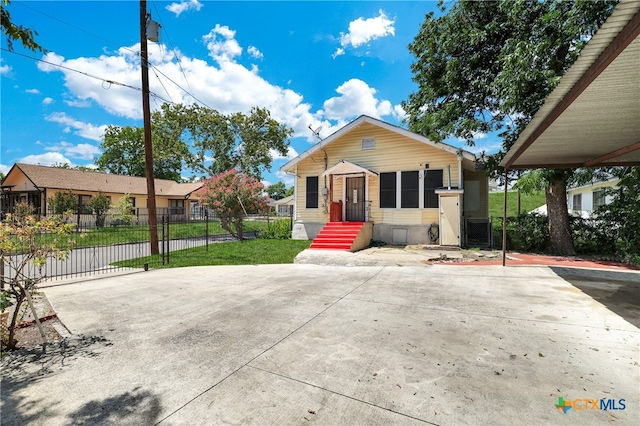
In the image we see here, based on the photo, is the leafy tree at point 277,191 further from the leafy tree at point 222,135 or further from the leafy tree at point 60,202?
the leafy tree at point 60,202

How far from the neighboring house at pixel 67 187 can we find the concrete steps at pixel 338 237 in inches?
620

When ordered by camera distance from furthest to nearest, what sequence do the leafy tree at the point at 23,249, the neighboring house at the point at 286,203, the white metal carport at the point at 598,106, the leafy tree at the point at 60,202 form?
the neighboring house at the point at 286,203 → the leafy tree at the point at 60,202 → the leafy tree at the point at 23,249 → the white metal carport at the point at 598,106

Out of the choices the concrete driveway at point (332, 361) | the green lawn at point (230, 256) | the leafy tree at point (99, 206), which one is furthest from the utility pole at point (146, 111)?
the leafy tree at point (99, 206)

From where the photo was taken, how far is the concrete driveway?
7.03 feet

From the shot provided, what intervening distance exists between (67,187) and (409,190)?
86.3 ft

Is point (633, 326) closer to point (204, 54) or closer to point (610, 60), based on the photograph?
point (610, 60)

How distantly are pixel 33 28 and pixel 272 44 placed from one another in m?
14.3

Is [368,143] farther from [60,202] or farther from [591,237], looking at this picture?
[60,202]

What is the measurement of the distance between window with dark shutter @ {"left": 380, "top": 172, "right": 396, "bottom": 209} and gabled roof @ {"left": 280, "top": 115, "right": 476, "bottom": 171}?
70.7 inches

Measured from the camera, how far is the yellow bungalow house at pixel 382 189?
11.4 metres

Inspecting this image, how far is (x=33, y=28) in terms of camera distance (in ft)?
9.93

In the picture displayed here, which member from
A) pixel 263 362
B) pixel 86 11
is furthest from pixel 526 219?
pixel 86 11

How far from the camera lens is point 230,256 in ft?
34.2

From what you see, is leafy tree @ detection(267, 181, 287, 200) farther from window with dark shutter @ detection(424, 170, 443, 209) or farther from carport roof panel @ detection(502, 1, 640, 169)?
carport roof panel @ detection(502, 1, 640, 169)
